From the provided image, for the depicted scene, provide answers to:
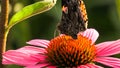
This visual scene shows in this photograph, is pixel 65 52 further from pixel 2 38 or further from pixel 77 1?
pixel 2 38

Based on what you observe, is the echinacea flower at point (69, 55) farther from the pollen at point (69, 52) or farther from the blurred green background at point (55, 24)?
the blurred green background at point (55, 24)

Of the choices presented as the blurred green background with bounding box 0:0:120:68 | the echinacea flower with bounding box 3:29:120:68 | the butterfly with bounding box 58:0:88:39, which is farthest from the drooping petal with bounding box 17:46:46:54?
the blurred green background with bounding box 0:0:120:68

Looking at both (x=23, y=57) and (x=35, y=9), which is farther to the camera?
(x=23, y=57)

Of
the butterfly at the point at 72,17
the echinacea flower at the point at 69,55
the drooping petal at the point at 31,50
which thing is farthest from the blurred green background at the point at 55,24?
the butterfly at the point at 72,17

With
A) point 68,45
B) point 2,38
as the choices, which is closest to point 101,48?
point 68,45

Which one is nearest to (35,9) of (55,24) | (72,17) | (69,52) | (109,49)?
(72,17)

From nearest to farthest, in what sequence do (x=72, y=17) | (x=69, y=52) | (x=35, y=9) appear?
(x=35, y=9)
(x=72, y=17)
(x=69, y=52)

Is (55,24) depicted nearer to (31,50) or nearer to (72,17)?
(31,50)

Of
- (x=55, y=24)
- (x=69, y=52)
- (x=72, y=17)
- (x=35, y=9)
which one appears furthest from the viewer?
(x=55, y=24)
